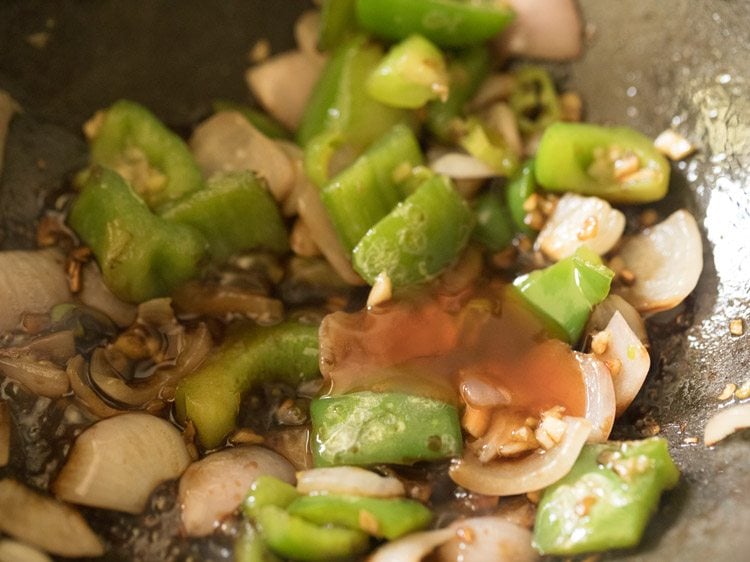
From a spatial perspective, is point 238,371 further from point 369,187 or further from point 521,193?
point 521,193

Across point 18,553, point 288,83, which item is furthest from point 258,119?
point 18,553

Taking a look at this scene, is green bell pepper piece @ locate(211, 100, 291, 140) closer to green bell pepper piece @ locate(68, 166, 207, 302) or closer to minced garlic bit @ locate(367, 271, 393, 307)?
green bell pepper piece @ locate(68, 166, 207, 302)

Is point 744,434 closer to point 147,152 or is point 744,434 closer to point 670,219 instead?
point 670,219

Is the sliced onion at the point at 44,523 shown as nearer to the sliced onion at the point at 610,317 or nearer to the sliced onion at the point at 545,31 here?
the sliced onion at the point at 610,317

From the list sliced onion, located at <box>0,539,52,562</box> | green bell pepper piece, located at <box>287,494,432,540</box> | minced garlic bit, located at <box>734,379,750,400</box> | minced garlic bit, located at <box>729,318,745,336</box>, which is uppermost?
sliced onion, located at <box>0,539,52,562</box>

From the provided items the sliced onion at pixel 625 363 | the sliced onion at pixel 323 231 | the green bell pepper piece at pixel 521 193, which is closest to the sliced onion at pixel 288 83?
the sliced onion at pixel 323 231

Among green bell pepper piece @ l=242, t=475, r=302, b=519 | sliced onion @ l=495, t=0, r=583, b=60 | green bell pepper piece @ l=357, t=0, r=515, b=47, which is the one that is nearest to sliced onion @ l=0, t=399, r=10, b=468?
green bell pepper piece @ l=242, t=475, r=302, b=519

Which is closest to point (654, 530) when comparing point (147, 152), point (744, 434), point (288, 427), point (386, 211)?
point (744, 434)
